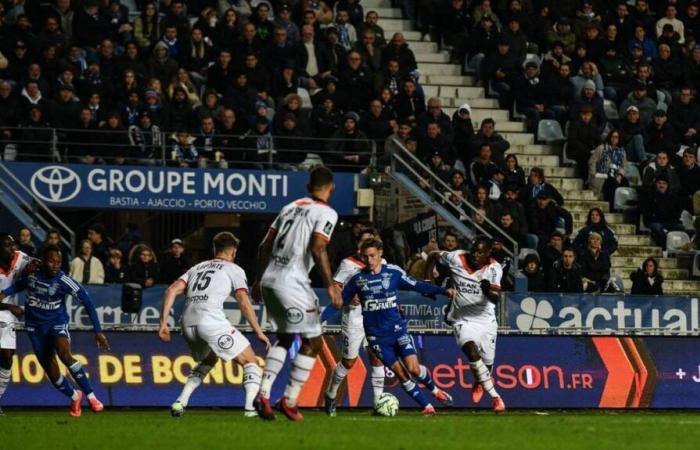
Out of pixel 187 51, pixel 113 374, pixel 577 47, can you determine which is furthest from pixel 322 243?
pixel 577 47

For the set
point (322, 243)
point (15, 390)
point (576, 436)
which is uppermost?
point (322, 243)

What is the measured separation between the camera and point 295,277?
1504 centimetres

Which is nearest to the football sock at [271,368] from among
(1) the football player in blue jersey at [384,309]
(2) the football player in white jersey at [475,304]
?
(1) the football player in blue jersey at [384,309]

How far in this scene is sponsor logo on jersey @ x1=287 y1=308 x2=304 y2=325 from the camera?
15031 millimetres

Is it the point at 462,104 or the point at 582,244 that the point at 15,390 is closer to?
the point at 582,244

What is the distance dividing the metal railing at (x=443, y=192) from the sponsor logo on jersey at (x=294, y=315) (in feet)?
41.2

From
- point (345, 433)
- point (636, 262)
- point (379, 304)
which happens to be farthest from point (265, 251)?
point (636, 262)

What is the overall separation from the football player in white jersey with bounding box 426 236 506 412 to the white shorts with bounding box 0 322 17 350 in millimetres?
5027

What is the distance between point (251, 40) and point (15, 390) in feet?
32.5

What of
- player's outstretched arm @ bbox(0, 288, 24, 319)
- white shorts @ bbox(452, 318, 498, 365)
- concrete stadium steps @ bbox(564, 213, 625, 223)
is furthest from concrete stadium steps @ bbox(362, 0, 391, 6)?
player's outstretched arm @ bbox(0, 288, 24, 319)

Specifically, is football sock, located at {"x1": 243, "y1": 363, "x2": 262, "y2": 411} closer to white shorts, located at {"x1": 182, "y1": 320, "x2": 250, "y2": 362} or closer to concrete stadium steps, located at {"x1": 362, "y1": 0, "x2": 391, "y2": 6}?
white shorts, located at {"x1": 182, "y1": 320, "x2": 250, "y2": 362}

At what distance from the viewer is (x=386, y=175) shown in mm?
28844

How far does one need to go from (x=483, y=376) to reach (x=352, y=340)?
68.8 inches

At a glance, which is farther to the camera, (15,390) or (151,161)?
(151,161)
